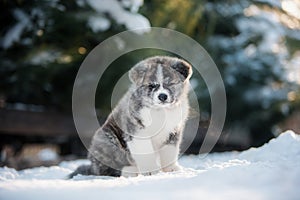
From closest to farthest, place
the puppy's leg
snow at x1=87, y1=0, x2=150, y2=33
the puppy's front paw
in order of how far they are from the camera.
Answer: the puppy's leg < the puppy's front paw < snow at x1=87, y1=0, x2=150, y2=33

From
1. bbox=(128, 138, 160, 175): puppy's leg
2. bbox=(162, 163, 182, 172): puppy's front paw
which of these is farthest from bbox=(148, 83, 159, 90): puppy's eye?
bbox=(162, 163, 182, 172): puppy's front paw

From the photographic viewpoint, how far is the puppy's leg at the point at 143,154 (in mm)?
3297

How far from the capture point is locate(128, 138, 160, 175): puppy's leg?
330 cm

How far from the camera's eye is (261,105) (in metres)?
7.87

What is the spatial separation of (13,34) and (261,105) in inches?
185

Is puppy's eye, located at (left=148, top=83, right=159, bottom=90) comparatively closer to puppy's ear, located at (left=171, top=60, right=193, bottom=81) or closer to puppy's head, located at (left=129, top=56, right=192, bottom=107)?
puppy's head, located at (left=129, top=56, right=192, bottom=107)

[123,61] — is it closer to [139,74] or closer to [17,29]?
[17,29]

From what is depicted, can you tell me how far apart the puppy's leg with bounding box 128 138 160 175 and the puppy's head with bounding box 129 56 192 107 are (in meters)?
0.41

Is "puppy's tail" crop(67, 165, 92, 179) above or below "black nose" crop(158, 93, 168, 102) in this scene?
below

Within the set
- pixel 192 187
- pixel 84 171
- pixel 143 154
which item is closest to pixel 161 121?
pixel 143 154

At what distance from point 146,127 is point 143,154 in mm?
225

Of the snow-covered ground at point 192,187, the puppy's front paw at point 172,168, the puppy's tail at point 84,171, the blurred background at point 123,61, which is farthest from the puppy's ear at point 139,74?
the blurred background at point 123,61

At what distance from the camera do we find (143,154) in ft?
10.9

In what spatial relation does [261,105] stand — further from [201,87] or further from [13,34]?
[13,34]
